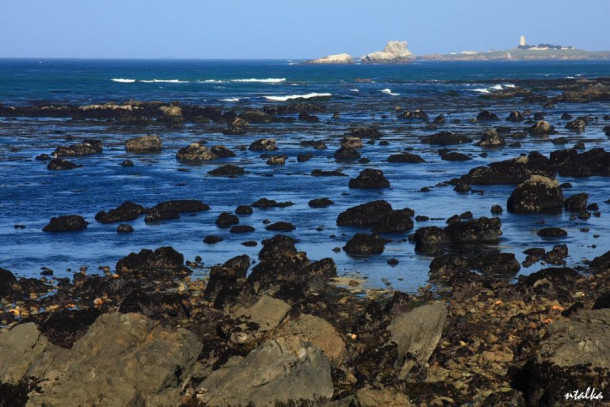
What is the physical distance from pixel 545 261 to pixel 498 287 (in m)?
4.16

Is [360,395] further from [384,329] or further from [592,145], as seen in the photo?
[592,145]

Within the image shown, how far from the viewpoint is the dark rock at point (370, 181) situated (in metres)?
42.8

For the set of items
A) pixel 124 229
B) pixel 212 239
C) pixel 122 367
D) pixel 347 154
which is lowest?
pixel 347 154

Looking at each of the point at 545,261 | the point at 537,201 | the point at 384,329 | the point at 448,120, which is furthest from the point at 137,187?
the point at 448,120

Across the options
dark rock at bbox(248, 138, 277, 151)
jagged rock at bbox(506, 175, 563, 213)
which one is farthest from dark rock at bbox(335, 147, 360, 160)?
jagged rock at bbox(506, 175, 563, 213)

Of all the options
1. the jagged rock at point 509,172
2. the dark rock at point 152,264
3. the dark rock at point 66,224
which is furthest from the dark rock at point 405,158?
the dark rock at point 152,264

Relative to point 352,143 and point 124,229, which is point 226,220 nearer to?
point 124,229

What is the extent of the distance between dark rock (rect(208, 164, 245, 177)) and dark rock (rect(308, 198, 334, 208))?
1130 centimetres

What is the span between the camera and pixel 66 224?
33.3 m

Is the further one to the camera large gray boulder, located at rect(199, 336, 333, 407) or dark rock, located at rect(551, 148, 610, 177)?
dark rock, located at rect(551, 148, 610, 177)

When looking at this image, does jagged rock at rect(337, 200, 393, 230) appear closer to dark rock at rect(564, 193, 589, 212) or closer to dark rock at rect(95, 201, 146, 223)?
dark rock at rect(564, 193, 589, 212)

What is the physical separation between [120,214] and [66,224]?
8.24 feet

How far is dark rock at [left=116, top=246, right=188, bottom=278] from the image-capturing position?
85.6ft


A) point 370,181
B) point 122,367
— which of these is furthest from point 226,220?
point 122,367
